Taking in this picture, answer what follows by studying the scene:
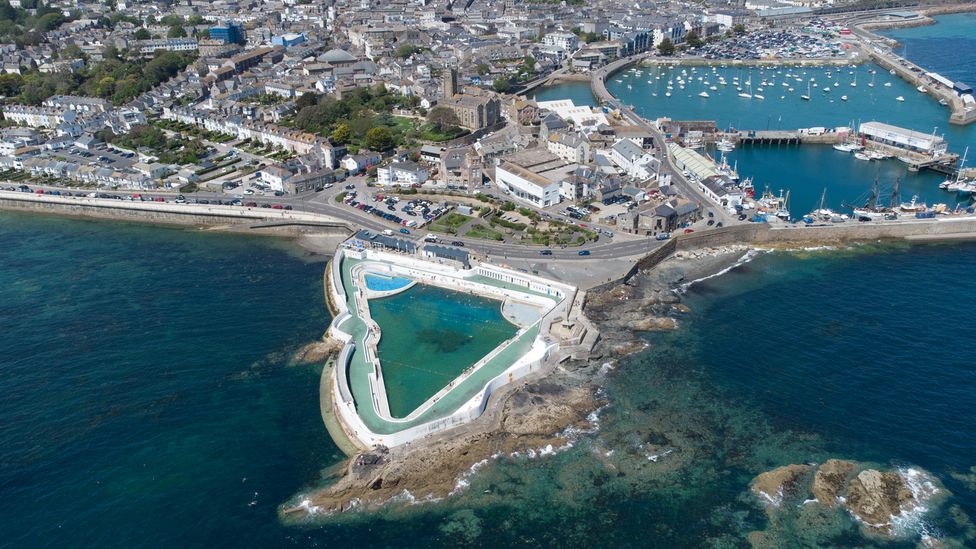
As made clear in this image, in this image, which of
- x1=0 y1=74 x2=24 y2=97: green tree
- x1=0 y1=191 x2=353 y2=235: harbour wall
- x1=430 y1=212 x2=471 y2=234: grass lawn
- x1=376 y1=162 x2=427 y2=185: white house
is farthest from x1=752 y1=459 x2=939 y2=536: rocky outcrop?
x1=0 y1=74 x2=24 y2=97: green tree

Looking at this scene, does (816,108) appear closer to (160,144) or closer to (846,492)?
(846,492)

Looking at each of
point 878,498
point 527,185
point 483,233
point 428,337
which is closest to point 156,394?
point 428,337

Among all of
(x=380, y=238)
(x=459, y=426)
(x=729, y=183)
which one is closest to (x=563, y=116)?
(x=729, y=183)

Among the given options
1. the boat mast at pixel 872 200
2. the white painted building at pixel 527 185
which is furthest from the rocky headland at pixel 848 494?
the boat mast at pixel 872 200

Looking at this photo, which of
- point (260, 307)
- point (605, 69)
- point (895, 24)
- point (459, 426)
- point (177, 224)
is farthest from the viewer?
point (895, 24)

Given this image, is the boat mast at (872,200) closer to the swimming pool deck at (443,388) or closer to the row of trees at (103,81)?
the swimming pool deck at (443,388)

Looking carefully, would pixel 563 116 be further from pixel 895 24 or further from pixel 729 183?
pixel 895 24
